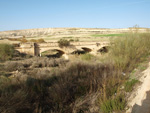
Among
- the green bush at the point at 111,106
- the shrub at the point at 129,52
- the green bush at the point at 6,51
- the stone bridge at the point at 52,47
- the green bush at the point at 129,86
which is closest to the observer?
the green bush at the point at 111,106

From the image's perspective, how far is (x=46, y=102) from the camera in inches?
178

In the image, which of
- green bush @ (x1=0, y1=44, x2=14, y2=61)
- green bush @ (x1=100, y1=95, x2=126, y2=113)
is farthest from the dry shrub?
green bush @ (x1=0, y1=44, x2=14, y2=61)

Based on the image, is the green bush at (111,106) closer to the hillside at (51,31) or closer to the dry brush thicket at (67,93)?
the dry brush thicket at (67,93)

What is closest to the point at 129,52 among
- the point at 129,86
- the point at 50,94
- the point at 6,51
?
the point at 129,86

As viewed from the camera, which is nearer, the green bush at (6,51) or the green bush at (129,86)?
the green bush at (129,86)

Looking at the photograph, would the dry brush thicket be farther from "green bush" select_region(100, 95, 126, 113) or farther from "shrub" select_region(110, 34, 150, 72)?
"shrub" select_region(110, 34, 150, 72)

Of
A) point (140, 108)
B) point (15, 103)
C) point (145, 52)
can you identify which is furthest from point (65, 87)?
point (145, 52)

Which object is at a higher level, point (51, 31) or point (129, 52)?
point (51, 31)

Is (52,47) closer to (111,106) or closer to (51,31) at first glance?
(111,106)

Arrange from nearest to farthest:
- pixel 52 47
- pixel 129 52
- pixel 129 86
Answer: pixel 129 86, pixel 129 52, pixel 52 47

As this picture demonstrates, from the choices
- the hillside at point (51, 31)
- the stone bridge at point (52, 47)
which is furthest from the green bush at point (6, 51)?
the hillside at point (51, 31)

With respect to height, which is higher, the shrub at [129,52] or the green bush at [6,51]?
the shrub at [129,52]

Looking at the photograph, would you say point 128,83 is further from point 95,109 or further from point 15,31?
point 15,31

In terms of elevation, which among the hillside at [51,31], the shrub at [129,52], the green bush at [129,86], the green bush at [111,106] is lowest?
the green bush at [111,106]
